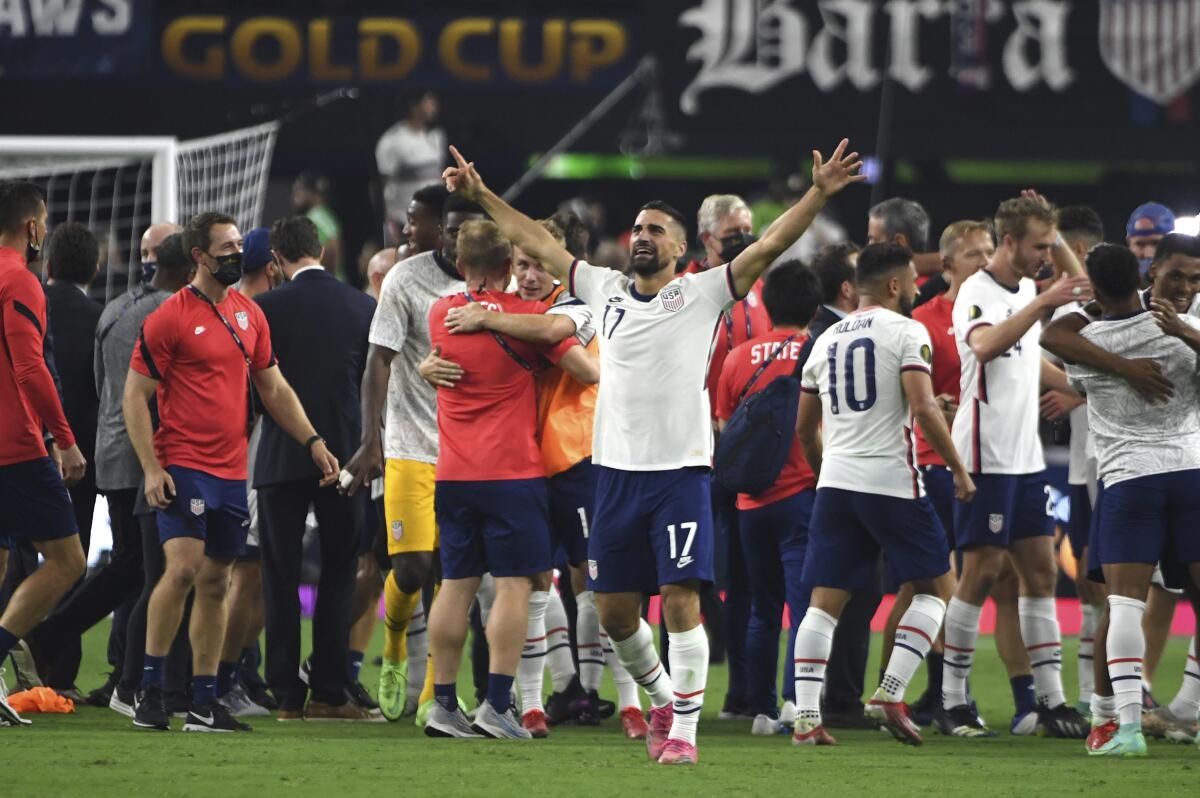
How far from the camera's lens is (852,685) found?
982cm

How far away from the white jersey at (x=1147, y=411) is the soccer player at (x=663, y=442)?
1331 millimetres

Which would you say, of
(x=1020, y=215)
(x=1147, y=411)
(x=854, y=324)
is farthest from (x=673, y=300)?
(x=1020, y=215)

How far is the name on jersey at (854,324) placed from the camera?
877 cm

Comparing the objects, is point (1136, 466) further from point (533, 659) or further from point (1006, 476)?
point (533, 659)

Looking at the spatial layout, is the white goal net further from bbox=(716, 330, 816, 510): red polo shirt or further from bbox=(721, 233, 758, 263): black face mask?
bbox=(716, 330, 816, 510): red polo shirt

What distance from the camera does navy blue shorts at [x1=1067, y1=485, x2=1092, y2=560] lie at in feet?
34.3

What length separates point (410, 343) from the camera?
9.71m

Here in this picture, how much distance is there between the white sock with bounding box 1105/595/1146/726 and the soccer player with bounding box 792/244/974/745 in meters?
0.80

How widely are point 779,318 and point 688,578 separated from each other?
2.12m

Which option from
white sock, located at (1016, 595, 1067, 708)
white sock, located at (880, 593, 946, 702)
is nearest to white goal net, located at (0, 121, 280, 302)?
white sock, located at (1016, 595, 1067, 708)

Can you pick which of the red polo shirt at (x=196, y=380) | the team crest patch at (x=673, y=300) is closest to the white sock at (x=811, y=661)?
the team crest patch at (x=673, y=300)

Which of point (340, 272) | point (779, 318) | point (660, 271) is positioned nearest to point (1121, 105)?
point (340, 272)

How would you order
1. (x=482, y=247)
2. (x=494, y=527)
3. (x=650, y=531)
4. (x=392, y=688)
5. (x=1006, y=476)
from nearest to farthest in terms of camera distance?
(x=650, y=531) < (x=494, y=527) < (x=482, y=247) < (x=1006, y=476) < (x=392, y=688)

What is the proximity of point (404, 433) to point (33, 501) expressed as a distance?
1.69 m
